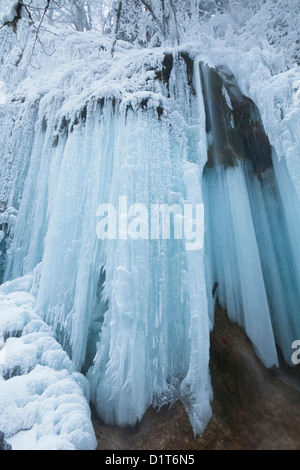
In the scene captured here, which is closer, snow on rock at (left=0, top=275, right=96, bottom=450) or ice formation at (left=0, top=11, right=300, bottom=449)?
snow on rock at (left=0, top=275, right=96, bottom=450)

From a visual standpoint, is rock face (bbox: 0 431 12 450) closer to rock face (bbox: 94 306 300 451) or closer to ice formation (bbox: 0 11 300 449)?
ice formation (bbox: 0 11 300 449)

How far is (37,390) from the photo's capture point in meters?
3.17

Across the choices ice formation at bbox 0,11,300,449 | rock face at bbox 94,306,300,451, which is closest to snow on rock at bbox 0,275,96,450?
ice formation at bbox 0,11,300,449

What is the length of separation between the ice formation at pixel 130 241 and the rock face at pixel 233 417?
169 mm

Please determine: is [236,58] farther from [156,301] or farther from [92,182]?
[156,301]

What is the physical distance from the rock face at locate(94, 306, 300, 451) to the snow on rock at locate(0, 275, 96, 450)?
41 cm

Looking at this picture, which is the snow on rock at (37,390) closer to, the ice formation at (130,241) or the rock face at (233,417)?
the ice formation at (130,241)

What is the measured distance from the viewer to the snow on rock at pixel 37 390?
2.67 metres

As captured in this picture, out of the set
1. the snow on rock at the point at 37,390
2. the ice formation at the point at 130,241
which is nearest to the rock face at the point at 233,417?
the ice formation at the point at 130,241

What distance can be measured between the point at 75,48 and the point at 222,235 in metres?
5.40

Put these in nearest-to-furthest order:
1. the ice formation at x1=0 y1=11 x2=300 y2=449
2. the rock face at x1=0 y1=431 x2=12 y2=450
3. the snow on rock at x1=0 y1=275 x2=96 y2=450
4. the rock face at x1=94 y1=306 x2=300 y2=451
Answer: the rock face at x1=0 y1=431 x2=12 y2=450, the snow on rock at x1=0 y1=275 x2=96 y2=450, the rock face at x1=94 y1=306 x2=300 y2=451, the ice formation at x1=0 y1=11 x2=300 y2=449

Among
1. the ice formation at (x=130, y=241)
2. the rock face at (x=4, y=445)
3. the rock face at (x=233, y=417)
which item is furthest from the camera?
the ice formation at (x=130, y=241)

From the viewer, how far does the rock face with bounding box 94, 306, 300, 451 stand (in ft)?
9.85
